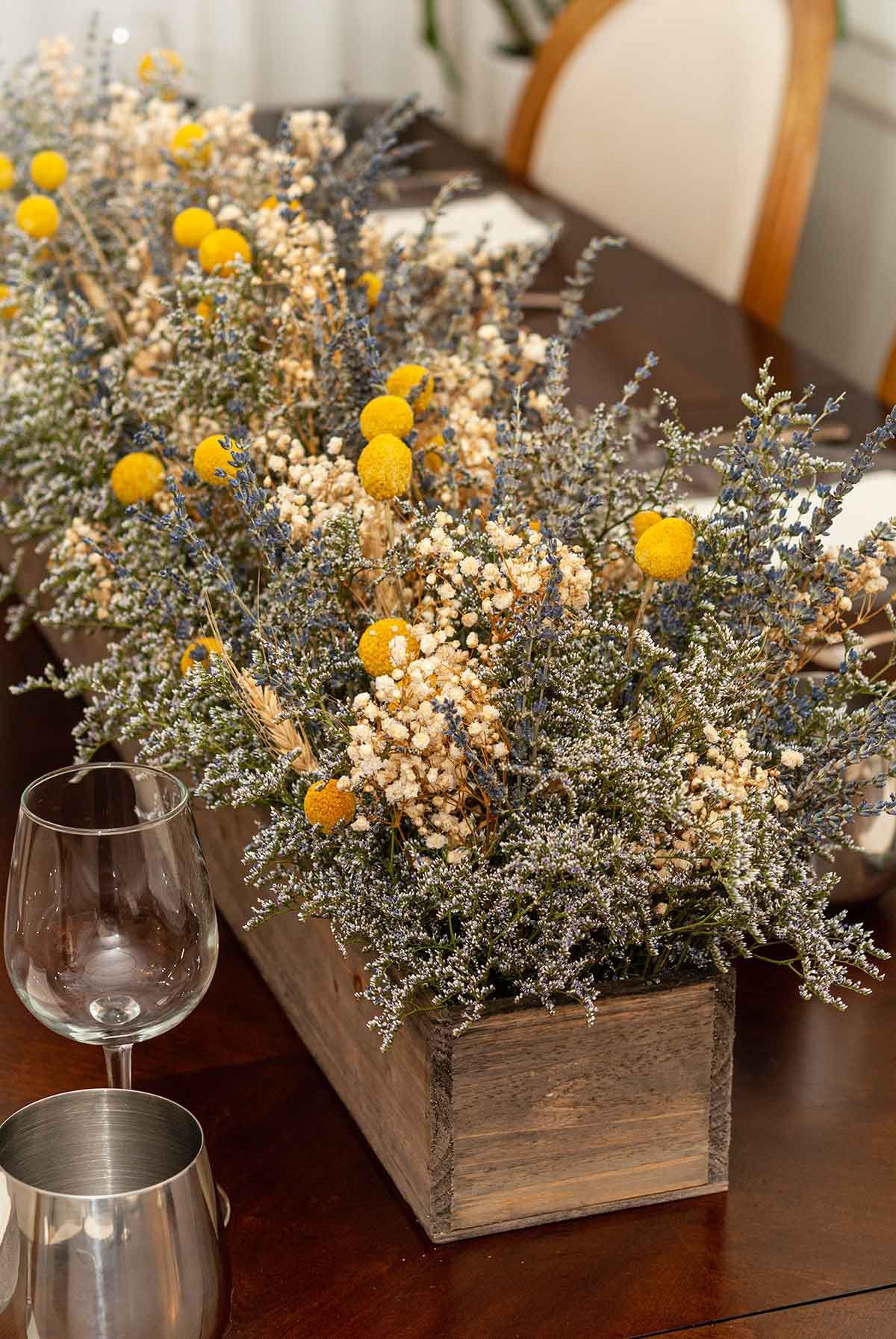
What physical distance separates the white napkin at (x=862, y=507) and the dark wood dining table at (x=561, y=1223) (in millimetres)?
319

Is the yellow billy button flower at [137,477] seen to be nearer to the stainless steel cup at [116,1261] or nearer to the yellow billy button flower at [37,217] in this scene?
the yellow billy button flower at [37,217]

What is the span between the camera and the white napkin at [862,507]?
1.26 meters

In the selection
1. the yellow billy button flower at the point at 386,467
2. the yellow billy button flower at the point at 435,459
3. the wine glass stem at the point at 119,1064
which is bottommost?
the wine glass stem at the point at 119,1064

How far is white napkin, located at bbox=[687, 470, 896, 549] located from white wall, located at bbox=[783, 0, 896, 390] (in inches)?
65.5

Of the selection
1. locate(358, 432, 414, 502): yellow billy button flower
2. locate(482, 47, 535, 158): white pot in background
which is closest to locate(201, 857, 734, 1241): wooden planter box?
locate(358, 432, 414, 502): yellow billy button flower

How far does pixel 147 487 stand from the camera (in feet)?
3.47

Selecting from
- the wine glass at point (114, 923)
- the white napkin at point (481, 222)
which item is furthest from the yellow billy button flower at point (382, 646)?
the white napkin at point (481, 222)

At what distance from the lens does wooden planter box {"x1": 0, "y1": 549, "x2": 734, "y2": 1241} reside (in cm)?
78

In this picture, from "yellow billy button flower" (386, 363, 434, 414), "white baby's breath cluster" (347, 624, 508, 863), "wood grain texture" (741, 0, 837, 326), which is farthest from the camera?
"wood grain texture" (741, 0, 837, 326)

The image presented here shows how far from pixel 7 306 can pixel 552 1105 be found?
838 mm

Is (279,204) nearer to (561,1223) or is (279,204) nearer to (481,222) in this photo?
(561,1223)

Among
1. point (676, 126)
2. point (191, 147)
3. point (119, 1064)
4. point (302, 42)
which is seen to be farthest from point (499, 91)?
point (119, 1064)

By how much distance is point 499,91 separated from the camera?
411cm

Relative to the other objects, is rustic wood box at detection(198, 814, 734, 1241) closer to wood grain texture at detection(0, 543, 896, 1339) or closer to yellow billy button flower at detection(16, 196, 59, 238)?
wood grain texture at detection(0, 543, 896, 1339)
